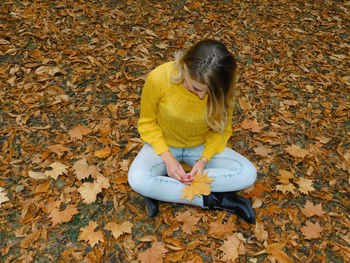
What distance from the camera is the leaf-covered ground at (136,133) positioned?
2465mm

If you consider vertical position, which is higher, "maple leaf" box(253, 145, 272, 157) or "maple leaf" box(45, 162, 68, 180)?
"maple leaf" box(253, 145, 272, 157)

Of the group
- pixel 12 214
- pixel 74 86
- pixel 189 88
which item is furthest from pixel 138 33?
pixel 12 214

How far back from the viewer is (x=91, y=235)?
2426mm

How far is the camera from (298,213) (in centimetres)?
273

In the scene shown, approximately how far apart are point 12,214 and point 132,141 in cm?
130

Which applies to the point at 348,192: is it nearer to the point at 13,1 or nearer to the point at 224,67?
the point at 224,67

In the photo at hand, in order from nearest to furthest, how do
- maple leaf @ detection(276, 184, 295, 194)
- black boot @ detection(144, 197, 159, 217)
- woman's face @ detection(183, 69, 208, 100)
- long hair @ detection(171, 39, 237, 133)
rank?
long hair @ detection(171, 39, 237, 133) < woman's face @ detection(183, 69, 208, 100) < black boot @ detection(144, 197, 159, 217) < maple leaf @ detection(276, 184, 295, 194)

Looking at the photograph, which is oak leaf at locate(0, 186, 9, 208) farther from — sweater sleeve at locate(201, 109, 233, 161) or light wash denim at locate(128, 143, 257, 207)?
sweater sleeve at locate(201, 109, 233, 161)

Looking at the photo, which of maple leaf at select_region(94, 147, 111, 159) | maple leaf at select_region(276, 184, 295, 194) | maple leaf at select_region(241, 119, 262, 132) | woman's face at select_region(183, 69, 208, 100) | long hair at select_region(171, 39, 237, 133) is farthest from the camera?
maple leaf at select_region(241, 119, 262, 132)

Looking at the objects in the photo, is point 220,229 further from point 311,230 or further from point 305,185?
point 305,185

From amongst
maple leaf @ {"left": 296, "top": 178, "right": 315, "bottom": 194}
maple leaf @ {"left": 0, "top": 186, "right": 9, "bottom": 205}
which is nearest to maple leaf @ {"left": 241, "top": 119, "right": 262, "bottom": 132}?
maple leaf @ {"left": 296, "top": 178, "right": 315, "bottom": 194}

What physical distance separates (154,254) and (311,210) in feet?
5.01

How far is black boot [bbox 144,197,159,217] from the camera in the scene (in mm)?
2553

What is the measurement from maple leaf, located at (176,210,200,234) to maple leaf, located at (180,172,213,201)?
239 millimetres
